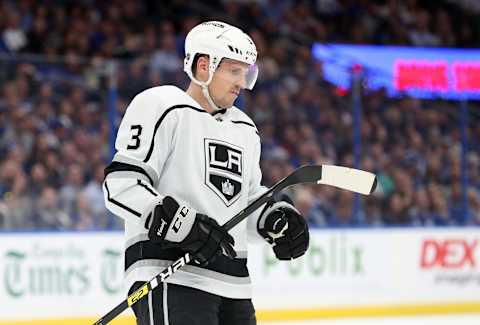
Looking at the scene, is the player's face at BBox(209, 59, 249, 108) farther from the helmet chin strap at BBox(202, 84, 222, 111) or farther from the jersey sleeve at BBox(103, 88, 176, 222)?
the jersey sleeve at BBox(103, 88, 176, 222)

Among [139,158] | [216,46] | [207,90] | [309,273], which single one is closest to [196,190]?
[139,158]

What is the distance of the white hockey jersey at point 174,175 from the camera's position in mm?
2459

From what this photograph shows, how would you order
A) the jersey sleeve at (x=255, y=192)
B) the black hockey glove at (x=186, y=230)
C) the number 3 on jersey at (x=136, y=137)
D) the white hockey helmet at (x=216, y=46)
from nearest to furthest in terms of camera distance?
the black hockey glove at (x=186, y=230) → the number 3 on jersey at (x=136, y=137) → the white hockey helmet at (x=216, y=46) → the jersey sleeve at (x=255, y=192)

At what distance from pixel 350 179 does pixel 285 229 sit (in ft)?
0.77

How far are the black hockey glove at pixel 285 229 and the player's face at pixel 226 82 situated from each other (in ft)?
1.03

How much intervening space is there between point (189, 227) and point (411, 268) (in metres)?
4.75

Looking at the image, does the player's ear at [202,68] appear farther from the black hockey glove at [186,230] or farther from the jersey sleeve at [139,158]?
the black hockey glove at [186,230]

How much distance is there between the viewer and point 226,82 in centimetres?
261

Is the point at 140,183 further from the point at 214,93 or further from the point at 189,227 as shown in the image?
the point at 214,93

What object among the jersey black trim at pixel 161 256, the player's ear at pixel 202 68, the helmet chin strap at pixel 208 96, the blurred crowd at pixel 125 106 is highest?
the blurred crowd at pixel 125 106

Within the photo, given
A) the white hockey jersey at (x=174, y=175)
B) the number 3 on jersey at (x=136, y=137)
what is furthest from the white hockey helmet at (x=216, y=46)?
the number 3 on jersey at (x=136, y=137)

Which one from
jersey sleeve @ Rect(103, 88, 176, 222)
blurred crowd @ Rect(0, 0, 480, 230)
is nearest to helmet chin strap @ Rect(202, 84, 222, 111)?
jersey sleeve @ Rect(103, 88, 176, 222)

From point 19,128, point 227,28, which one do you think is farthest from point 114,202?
point 19,128

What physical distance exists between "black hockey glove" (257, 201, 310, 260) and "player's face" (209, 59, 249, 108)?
12.3 inches
